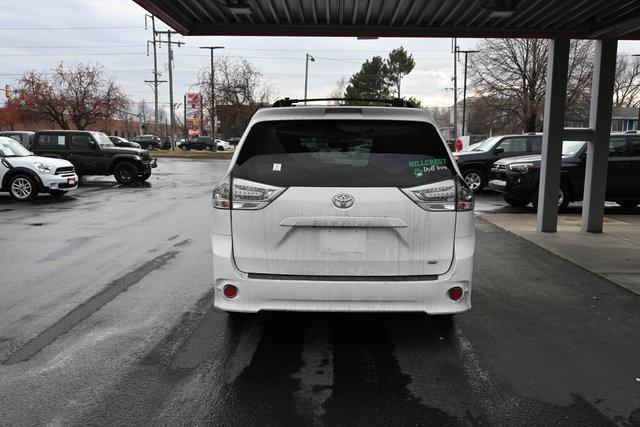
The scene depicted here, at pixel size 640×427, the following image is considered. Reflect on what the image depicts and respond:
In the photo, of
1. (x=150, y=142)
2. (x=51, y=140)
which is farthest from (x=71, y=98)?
(x=51, y=140)

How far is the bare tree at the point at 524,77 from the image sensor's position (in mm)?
46219

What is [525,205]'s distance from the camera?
1324 cm

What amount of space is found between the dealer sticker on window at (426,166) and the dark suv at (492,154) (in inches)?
480

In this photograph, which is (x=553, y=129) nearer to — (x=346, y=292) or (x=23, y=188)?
(x=346, y=292)

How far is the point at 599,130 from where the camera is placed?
9125mm

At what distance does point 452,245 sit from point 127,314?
3041mm

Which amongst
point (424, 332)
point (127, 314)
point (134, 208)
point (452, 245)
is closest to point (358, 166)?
point (452, 245)

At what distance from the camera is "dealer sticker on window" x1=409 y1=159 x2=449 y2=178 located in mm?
3805

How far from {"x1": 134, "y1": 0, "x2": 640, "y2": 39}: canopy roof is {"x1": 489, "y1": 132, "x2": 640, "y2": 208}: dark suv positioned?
3423mm

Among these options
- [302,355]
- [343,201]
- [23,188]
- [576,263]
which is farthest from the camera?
[23,188]

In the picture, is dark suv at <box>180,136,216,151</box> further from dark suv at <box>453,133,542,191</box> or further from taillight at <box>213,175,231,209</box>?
taillight at <box>213,175,231,209</box>

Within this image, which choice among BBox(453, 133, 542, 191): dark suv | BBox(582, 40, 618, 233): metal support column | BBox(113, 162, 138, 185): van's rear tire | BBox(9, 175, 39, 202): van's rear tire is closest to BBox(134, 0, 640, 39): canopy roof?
BBox(582, 40, 618, 233): metal support column

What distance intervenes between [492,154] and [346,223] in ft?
42.9

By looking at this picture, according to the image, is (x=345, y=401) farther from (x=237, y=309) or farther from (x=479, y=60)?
(x=479, y=60)
